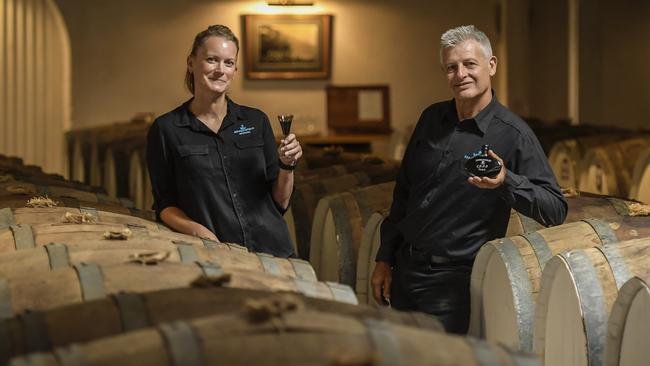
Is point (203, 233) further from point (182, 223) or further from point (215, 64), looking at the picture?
point (215, 64)

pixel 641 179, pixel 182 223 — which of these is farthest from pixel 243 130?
pixel 641 179

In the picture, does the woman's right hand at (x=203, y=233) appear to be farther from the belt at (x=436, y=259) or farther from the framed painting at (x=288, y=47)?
the framed painting at (x=288, y=47)

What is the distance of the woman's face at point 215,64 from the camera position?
14.2 feet

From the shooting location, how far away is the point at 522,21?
46.6 feet

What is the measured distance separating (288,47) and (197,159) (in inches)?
393

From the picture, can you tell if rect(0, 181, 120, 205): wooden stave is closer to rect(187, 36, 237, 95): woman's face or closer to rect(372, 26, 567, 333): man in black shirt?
rect(187, 36, 237, 95): woman's face

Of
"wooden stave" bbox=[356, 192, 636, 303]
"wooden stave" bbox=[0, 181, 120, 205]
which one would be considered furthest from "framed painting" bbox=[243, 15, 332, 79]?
"wooden stave" bbox=[356, 192, 636, 303]

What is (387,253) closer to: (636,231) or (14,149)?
(636,231)

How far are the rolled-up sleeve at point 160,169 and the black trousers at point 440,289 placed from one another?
2.86 feet

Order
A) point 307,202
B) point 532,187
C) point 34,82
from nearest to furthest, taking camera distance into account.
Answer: point 532,187, point 307,202, point 34,82

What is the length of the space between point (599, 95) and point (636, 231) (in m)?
8.40

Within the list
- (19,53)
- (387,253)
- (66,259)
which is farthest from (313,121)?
(66,259)

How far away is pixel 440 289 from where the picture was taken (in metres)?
4.32

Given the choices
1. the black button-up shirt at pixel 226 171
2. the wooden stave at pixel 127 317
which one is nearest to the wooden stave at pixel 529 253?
the black button-up shirt at pixel 226 171
